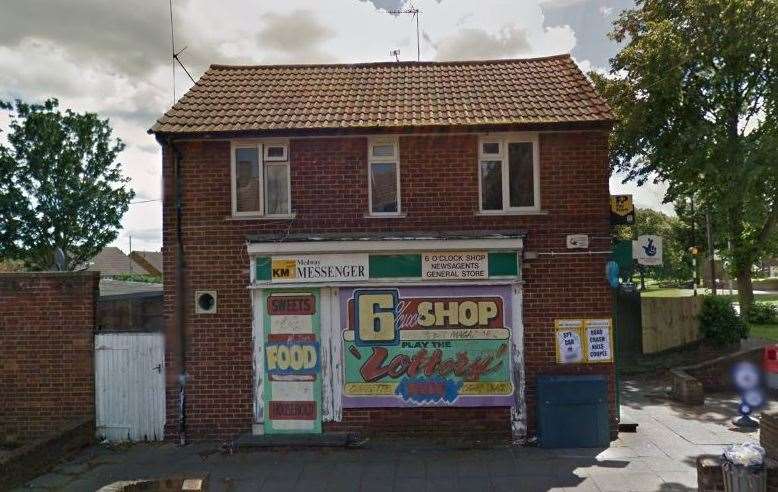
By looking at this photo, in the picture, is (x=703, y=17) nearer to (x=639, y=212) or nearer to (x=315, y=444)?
(x=315, y=444)

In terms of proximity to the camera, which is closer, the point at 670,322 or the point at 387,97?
the point at 387,97

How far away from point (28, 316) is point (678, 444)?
10.5 m

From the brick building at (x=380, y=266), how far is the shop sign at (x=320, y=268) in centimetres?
2

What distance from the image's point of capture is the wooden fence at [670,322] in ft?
43.8

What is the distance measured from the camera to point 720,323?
1275cm

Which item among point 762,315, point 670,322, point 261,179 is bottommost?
point 762,315

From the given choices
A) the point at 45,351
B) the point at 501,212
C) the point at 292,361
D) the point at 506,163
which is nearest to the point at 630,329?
the point at 501,212

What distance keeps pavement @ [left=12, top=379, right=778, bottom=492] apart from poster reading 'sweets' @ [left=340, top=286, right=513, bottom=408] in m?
0.79

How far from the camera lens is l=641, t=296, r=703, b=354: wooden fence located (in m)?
13.3

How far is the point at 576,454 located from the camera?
7527mm

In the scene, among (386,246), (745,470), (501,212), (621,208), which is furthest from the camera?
(621,208)

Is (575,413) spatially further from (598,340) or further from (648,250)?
(648,250)

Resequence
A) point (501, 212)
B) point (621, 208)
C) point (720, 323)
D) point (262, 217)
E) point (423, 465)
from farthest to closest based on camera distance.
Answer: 1. point (720, 323)
2. point (621, 208)
3. point (262, 217)
4. point (501, 212)
5. point (423, 465)

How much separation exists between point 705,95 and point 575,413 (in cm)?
1236
